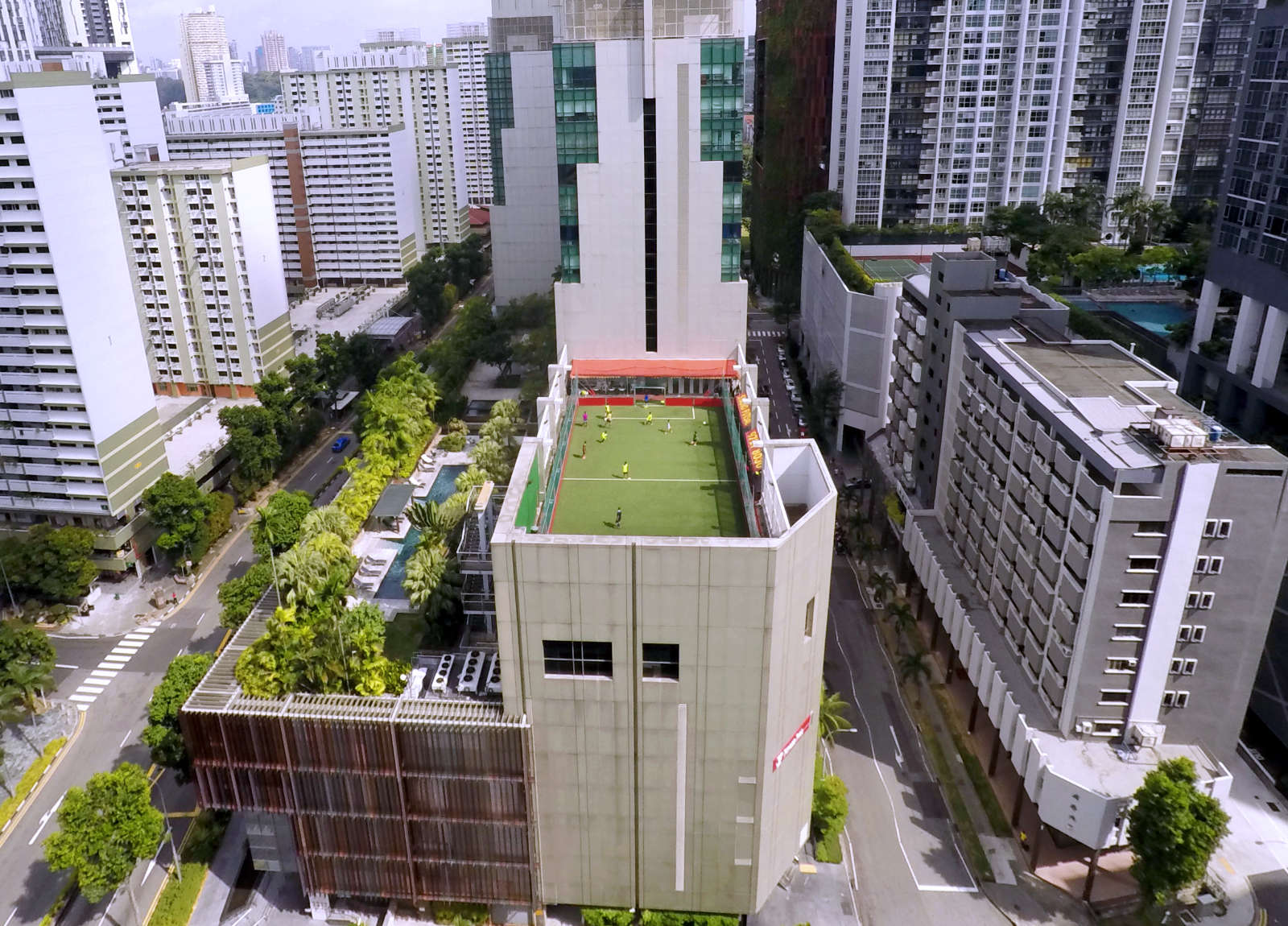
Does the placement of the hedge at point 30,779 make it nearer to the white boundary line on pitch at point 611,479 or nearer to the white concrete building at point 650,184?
the white boundary line on pitch at point 611,479

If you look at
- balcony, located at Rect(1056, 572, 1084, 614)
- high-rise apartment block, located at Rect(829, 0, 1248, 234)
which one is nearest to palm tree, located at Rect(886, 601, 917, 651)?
balcony, located at Rect(1056, 572, 1084, 614)

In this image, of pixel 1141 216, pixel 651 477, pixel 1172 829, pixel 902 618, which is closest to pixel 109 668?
pixel 651 477

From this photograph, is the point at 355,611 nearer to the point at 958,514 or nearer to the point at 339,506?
the point at 339,506

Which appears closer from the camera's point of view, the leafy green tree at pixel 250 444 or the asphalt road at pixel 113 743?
the asphalt road at pixel 113 743

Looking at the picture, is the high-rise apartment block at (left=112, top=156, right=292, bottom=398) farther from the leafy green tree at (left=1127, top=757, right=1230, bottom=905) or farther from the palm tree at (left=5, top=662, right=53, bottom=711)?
the leafy green tree at (left=1127, top=757, right=1230, bottom=905)

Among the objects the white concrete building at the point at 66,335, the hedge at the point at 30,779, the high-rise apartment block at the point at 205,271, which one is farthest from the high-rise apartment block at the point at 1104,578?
the high-rise apartment block at the point at 205,271

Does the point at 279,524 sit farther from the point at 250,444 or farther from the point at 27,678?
the point at 250,444
